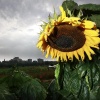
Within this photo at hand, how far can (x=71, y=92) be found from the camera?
120 inches

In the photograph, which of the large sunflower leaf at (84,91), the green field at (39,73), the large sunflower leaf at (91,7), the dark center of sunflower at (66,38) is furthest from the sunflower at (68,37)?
the green field at (39,73)

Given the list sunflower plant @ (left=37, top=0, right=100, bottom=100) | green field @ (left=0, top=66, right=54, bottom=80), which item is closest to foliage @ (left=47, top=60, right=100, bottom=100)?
sunflower plant @ (left=37, top=0, right=100, bottom=100)

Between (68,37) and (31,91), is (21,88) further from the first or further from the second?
(68,37)

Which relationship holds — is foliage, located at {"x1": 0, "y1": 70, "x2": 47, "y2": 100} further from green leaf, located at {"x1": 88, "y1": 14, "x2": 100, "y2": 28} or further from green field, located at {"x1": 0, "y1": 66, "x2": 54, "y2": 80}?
green field, located at {"x1": 0, "y1": 66, "x2": 54, "y2": 80}

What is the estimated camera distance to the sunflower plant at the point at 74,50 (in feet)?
8.79

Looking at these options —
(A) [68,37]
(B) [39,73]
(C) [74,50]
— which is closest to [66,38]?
(A) [68,37]

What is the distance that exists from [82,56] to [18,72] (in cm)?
124

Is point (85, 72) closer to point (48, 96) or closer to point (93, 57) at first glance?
point (93, 57)

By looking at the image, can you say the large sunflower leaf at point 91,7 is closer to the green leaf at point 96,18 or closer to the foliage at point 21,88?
the green leaf at point 96,18

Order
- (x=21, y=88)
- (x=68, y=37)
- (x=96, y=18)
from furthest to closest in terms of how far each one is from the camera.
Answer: (x=21, y=88)
(x=68, y=37)
(x=96, y=18)

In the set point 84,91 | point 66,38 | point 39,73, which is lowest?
point 84,91

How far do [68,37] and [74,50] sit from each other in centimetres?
12

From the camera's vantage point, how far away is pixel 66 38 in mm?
2773

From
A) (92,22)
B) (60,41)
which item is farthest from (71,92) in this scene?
(92,22)
